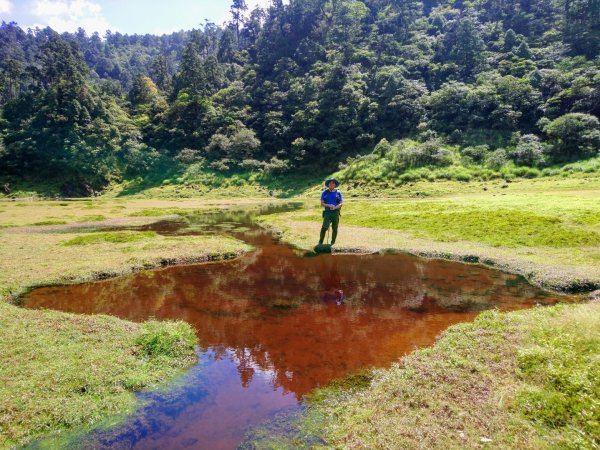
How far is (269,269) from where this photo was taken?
1858 cm

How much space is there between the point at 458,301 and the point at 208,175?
72.4m

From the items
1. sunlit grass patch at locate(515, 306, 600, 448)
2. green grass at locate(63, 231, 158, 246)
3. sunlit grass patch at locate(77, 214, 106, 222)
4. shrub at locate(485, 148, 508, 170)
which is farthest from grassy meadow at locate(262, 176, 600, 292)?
shrub at locate(485, 148, 508, 170)

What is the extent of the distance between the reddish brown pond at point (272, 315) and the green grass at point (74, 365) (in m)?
0.59

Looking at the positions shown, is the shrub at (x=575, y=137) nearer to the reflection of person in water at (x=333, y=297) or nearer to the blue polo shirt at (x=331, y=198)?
the blue polo shirt at (x=331, y=198)

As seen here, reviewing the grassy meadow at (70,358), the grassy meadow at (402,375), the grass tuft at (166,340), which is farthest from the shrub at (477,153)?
the grass tuft at (166,340)

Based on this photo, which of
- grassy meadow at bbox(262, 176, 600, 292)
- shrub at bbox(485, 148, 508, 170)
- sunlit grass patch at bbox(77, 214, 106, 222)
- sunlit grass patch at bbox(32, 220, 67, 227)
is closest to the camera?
grassy meadow at bbox(262, 176, 600, 292)

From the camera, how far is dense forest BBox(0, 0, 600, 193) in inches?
2571

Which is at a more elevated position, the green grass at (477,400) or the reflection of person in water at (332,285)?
the green grass at (477,400)

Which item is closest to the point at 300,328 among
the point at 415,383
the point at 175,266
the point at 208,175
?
the point at 415,383

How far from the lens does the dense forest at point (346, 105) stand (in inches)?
2571

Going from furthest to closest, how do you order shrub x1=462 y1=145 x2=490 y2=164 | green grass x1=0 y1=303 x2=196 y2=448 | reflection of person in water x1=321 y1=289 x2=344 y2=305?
shrub x1=462 y1=145 x2=490 y2=164 < reflection of person in water x1=321 y1=289 x2=344 y2=305 < green grass x1=0 y1=303 x2=196 y2=448

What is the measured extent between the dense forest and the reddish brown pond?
4818 cm

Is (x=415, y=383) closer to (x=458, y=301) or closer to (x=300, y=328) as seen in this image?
(x=300, y=328)

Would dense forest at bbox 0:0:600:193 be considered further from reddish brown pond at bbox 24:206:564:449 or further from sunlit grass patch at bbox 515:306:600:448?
sunlit grass patch at bbox 515:306:600:448
